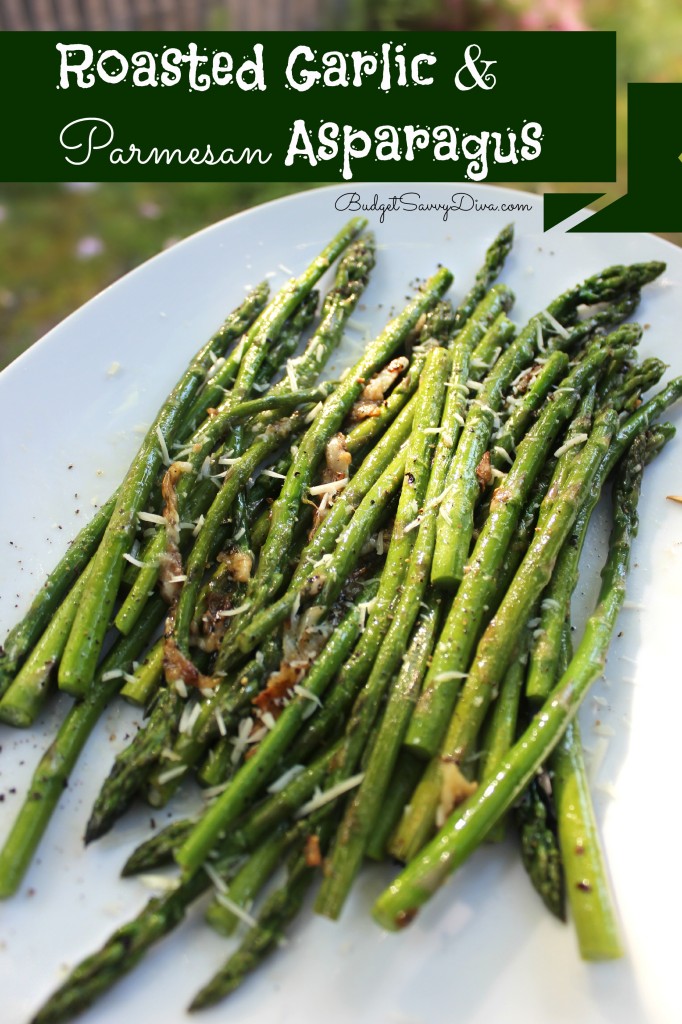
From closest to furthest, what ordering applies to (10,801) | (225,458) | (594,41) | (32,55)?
(10,801), (225,458), (594,41), (32,55)

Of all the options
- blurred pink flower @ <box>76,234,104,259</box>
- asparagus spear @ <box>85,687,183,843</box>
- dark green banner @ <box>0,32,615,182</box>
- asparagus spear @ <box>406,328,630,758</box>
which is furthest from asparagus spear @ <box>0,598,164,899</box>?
blurred pink flower @ <box>76,234,104,259</box>

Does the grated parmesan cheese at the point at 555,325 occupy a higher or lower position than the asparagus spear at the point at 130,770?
higher

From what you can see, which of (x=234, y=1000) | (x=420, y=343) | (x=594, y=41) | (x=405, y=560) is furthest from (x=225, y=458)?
(x=594, y=41)

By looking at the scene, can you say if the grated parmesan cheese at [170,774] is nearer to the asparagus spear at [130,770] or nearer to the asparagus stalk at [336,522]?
the asparagus spear at [130,770]

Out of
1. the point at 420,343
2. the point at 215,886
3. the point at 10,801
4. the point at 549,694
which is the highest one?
the point at 420,343

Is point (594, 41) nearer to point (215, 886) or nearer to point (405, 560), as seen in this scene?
point (405, 560)

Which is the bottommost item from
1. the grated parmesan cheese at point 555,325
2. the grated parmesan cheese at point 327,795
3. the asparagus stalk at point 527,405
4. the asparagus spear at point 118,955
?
the asparagus spear at point 118,955

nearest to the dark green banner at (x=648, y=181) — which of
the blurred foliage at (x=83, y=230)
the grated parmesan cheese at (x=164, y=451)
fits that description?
the blurred foliage at (x=83, y=230)

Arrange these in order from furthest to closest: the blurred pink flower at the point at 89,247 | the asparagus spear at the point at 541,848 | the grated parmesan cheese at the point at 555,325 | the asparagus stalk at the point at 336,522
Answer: the blurred pink flower at the point at 89,247
the grated parmesan cheese at the point at 555,325
the asparagus stalk at the point at 336,522
the asparagus spear at the point at 541,848
